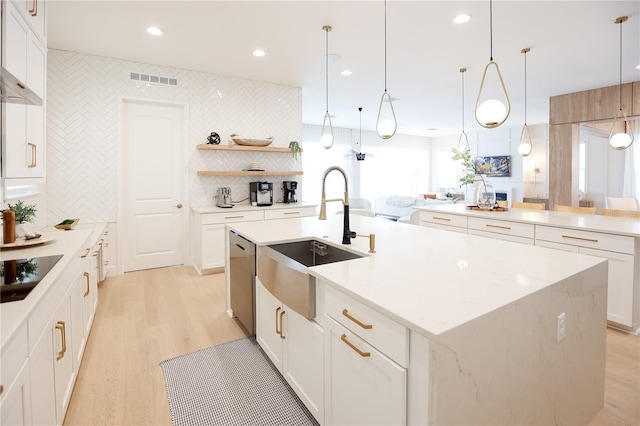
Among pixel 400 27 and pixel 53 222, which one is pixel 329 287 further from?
pixel 53 222

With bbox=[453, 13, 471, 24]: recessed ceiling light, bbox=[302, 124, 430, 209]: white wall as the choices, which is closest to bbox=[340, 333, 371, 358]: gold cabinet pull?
bbox=[453, 13, 471, 24]: recessed ceiling light

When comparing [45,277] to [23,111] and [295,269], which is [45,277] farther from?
[23,111]

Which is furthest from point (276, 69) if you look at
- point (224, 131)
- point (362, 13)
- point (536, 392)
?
point (536, 392)

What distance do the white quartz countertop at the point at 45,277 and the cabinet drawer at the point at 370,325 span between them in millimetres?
1052

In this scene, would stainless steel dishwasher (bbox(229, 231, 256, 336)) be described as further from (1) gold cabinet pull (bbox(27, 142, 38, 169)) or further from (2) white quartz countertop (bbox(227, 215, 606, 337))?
(1) gold cabinet pull (bbox(27, 142, 38, 169))

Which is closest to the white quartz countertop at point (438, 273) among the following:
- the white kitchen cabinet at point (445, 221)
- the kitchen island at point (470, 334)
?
the kitchen island at point (470, 334)

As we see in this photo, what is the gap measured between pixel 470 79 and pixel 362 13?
2.75 metres

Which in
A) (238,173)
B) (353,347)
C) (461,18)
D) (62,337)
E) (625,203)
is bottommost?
(62,337)

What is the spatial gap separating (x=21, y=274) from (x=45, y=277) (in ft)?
0.45

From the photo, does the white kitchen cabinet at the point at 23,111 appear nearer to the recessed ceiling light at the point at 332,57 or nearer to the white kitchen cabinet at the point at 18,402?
the white kitchen cabinet at the point at 18,402

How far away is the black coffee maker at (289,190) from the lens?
5383 millimetres

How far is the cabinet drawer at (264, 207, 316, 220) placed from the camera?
15.8 ft

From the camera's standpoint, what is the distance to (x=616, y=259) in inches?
105

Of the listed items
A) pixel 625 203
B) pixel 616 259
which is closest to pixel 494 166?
pixel 625 203
